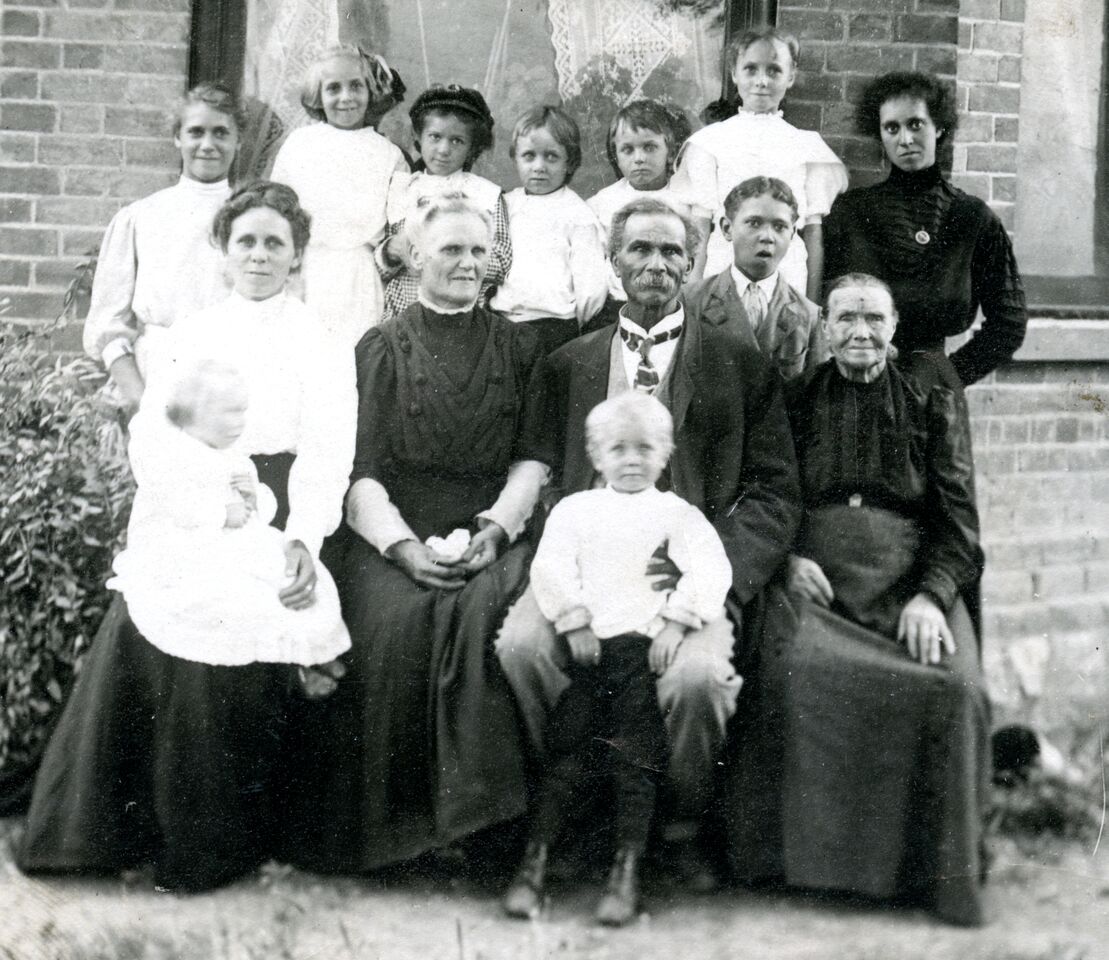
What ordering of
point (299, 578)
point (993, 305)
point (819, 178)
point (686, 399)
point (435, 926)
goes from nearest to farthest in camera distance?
point (435, 926), point (299, 578), point (686, 399), point (819, 178), point (993, 305)

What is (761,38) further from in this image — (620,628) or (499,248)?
(620,628)

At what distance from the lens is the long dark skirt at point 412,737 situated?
3275 millimetres

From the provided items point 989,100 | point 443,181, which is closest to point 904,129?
point 989,100

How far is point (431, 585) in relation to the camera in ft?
11.1

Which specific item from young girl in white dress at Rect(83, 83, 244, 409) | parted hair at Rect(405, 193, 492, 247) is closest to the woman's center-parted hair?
parted hair at Rect(405, 193, 492, 247)

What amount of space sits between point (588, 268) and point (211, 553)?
135 cm

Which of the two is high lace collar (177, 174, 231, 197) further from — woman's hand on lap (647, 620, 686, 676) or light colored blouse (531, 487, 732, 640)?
woman's hand on lap (647, 620, 686, 676)

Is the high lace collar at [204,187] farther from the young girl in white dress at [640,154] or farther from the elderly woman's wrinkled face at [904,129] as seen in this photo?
the elderly woman's wrinkled face at [904,129]

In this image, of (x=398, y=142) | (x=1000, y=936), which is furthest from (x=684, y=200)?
(x=1000, y=936)

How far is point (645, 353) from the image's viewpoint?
3494 mm

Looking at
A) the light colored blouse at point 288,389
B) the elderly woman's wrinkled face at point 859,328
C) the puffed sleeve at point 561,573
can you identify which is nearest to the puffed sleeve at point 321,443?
the light colored blouse at point 288,389

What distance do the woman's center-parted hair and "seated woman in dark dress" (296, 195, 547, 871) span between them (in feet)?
0.66

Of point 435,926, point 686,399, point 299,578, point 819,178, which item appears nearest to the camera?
point 435,926

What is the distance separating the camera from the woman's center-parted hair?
11.2ft
